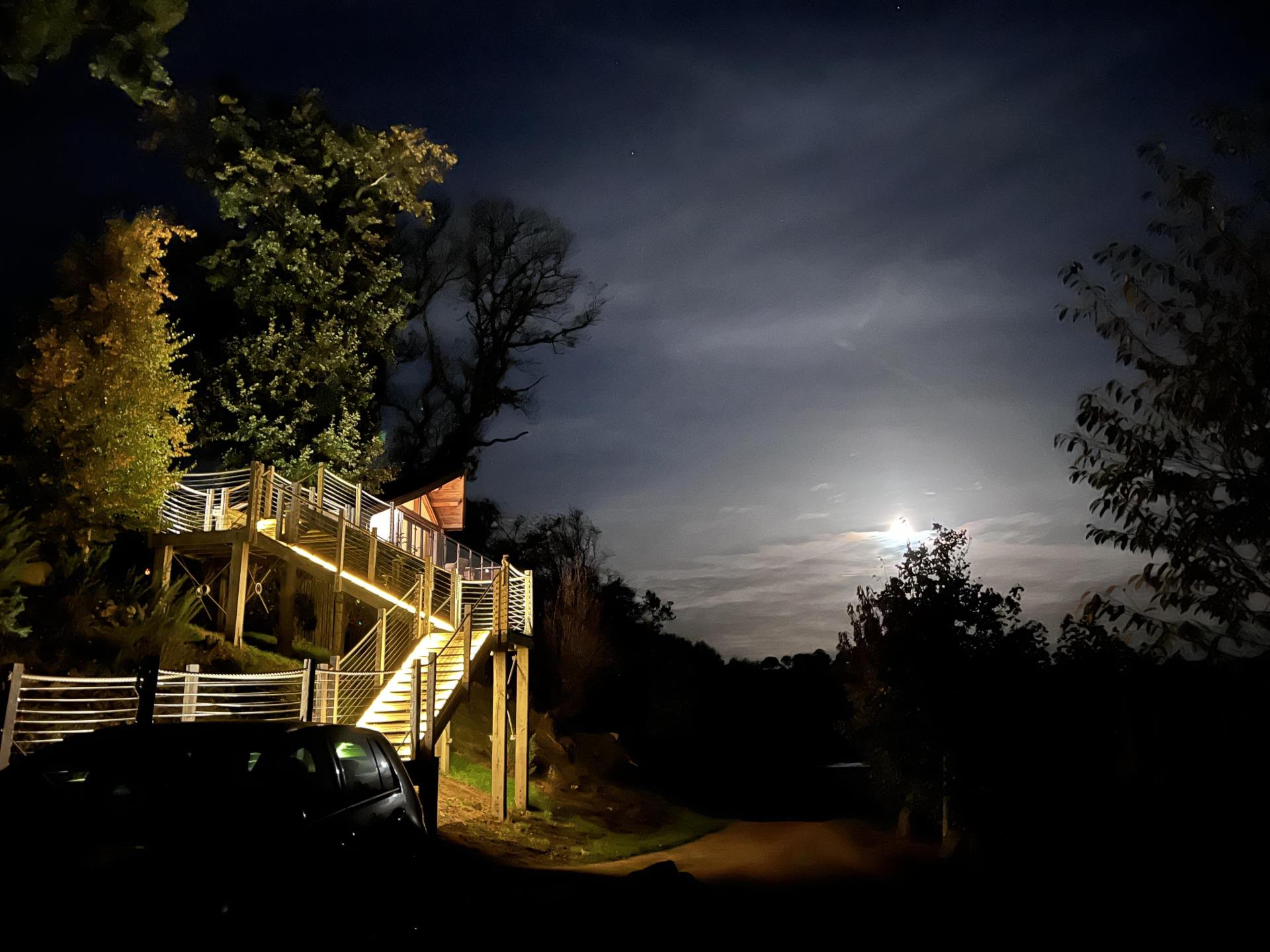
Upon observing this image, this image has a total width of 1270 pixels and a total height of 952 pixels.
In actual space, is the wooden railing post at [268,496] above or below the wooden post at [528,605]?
above

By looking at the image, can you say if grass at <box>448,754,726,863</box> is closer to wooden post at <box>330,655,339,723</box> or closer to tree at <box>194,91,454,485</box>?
wooden post at <box>330,655,339,723</box>

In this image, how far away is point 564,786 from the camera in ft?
88.5

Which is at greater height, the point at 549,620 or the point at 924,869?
the point at 549,620

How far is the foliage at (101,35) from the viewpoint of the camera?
26.9 ft

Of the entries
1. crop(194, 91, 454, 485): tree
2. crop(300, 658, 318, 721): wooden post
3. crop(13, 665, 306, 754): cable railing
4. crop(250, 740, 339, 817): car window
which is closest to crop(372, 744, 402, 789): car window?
crop(250, 740, 339, 817): car window

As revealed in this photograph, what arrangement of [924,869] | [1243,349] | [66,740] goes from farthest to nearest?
1. [924,869]
2. [1243,349]
3. [66,740]

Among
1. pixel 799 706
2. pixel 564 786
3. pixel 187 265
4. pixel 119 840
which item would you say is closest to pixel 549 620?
pixel 564 786

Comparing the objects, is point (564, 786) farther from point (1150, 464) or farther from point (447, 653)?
point (1150, 464)

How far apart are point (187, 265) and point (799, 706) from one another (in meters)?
49.4

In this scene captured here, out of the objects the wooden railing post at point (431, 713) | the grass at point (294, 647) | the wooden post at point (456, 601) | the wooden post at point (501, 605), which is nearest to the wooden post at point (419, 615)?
the wooden post at point (456, 601)

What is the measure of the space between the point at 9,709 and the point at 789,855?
15.6 m

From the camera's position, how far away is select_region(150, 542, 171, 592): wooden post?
22506 millimetres

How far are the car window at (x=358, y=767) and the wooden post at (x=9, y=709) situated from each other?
4664mm

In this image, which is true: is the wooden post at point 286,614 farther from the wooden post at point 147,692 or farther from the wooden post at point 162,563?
the wooden post at point 147,692
